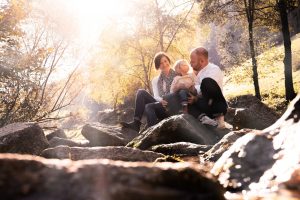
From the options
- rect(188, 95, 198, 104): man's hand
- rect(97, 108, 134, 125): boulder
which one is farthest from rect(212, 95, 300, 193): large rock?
rect(97, 108, 134, 125): boulder

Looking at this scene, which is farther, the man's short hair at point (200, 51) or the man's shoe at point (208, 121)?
the man's short hair at point (200, 51)

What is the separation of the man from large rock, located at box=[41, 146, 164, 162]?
281cm

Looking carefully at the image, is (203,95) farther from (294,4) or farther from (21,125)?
(294,4)

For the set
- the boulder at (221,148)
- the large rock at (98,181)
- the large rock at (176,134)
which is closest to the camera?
the large rock at (98,181)

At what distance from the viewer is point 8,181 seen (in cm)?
150

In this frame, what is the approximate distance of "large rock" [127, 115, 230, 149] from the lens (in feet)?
21.4

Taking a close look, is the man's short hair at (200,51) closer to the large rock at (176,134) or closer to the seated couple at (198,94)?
the seated couple at (198,94)

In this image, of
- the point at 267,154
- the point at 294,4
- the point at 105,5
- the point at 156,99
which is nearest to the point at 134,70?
the point at 105,5

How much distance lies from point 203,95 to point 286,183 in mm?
5704

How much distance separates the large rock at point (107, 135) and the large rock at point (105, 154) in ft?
10.7

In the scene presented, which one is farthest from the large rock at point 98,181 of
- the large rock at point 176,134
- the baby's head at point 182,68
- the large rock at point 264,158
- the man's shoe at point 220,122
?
the baby's head at point 182,68

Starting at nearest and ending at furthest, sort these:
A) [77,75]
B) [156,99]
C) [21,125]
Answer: [21,125], [156,99], [77,75]

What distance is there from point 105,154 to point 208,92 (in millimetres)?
3201

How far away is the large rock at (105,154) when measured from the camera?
4.59m
